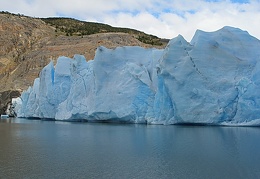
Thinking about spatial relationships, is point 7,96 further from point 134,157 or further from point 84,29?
point 134,157

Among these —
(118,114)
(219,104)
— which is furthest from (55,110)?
(219,104)

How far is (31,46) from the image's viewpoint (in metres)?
59.5

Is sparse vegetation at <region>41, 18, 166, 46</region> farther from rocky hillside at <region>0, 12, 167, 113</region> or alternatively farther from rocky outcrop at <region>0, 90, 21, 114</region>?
rocky outcrop at <region>0, 90, 21, 114</region>

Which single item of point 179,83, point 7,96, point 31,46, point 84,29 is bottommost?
point 179,83

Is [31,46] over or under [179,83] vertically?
over

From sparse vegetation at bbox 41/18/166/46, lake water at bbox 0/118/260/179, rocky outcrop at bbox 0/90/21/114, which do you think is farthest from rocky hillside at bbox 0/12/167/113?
lake water at bbox 0/118/260/179

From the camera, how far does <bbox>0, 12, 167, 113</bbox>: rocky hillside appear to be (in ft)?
170

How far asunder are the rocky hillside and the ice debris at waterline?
25.3 metres

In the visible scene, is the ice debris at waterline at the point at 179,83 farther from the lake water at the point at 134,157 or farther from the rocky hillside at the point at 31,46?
the rocky hillside at the point at 31,46

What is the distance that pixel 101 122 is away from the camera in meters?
26.8

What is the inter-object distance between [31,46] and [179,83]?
43.5 m

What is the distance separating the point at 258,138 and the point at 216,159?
4585mm

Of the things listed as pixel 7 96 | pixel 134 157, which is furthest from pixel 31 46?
pixel 134 157

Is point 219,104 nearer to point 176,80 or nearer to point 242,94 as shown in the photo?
point 242,94
